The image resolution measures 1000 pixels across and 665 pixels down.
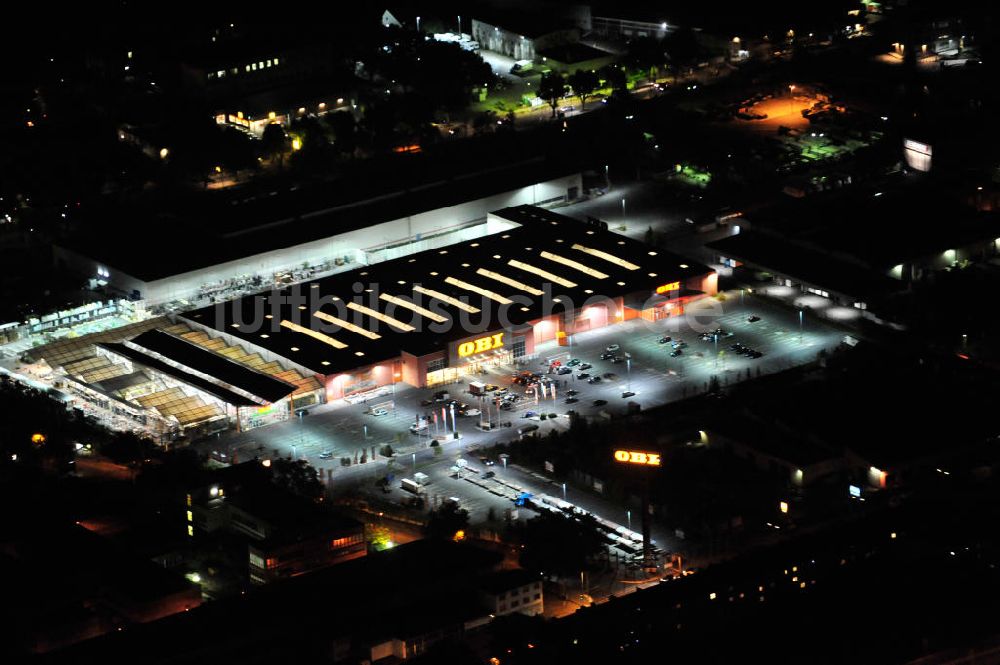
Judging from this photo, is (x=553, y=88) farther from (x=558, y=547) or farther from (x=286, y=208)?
(x=558, y=547)

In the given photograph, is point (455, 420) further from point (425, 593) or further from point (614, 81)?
point (614, 81)

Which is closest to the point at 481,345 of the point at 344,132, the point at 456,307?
the point at 456,307

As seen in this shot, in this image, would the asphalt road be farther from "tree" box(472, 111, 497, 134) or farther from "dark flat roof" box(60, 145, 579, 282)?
"tree" box(472, 111, 497, 134)

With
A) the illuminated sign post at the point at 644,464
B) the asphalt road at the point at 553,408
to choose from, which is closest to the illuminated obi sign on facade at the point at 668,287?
the asphalt road at the point at 553,408

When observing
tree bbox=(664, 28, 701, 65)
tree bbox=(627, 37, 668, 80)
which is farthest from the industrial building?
tree bbox=(664, 28, 701, 65)

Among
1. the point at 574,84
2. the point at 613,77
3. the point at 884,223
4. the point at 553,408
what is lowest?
the point at 553,408

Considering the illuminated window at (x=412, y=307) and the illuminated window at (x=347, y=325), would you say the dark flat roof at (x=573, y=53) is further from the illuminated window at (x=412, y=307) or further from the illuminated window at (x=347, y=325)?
the illuminated window at (x=347, y=325)
